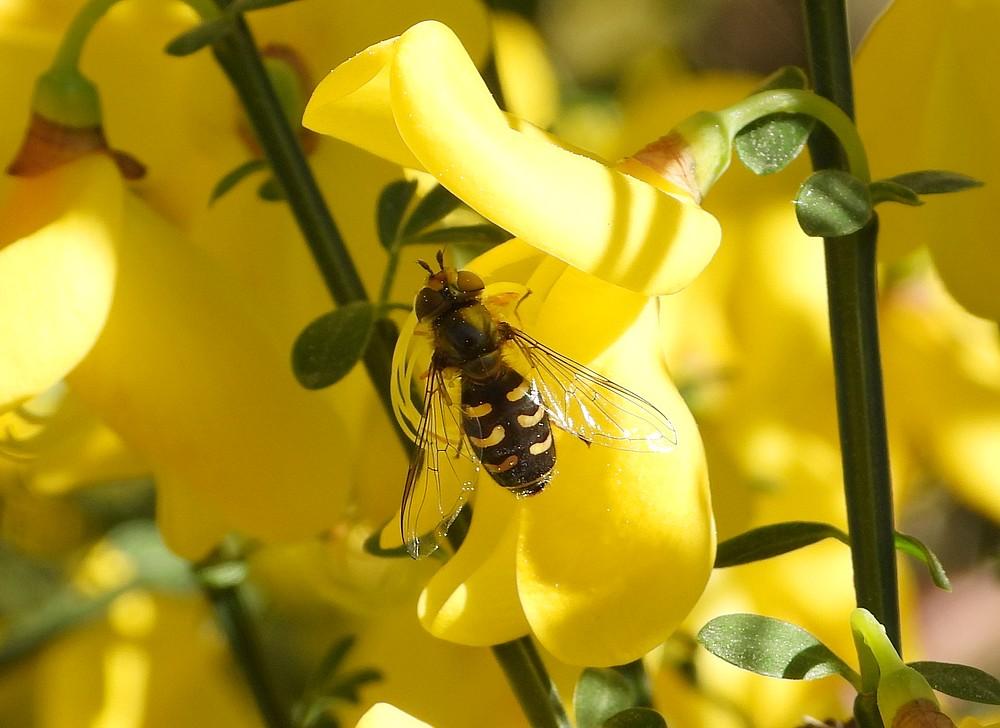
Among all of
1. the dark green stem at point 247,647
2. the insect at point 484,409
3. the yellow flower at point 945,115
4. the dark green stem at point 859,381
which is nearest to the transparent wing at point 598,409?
the insect at point 484,409

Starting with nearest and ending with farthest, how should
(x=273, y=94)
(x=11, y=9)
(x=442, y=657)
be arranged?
(x=273, y=94) → (x=11, y=9) → (x=442, y=657)

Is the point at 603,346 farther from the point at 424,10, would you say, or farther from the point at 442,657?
the point at 442,657

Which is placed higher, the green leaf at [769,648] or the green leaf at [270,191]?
the green leaf at [270,191]

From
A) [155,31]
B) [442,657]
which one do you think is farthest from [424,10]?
[442,657]

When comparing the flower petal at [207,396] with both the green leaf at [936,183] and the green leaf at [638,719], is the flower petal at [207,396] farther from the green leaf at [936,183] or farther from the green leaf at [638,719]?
the green leaf at [936,183]

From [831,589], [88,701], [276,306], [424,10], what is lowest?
[831,589]

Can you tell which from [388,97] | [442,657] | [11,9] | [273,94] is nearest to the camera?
[388,97]

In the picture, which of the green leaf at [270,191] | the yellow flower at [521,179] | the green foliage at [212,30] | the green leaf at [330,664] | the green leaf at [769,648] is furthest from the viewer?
the green leaf at [330,664]
